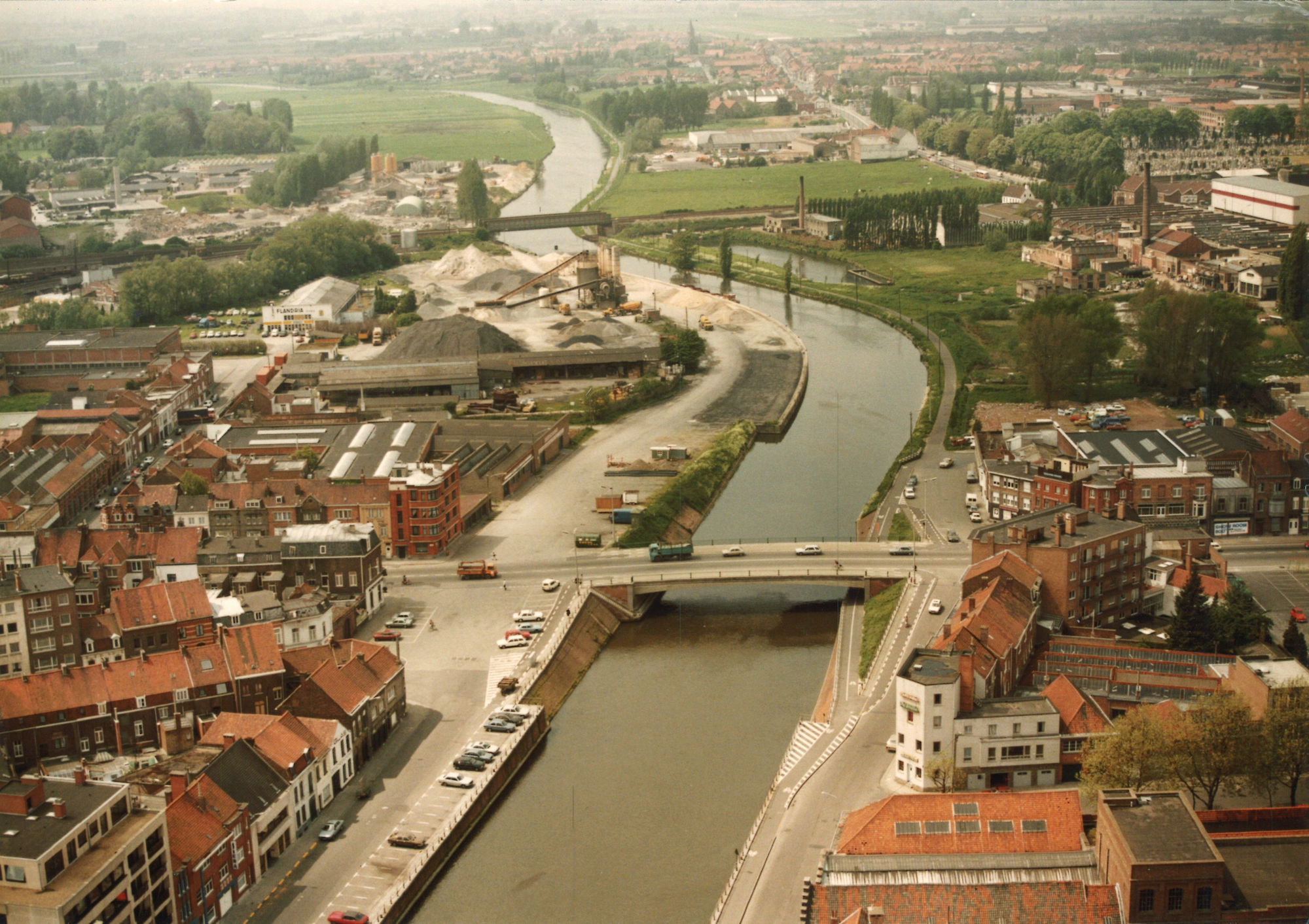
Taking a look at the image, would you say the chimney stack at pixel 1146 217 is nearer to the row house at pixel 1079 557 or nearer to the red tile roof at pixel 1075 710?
the row house at pixel 1079 557

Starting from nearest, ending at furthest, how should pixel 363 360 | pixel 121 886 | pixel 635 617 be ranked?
pixel 121 886
pixel 635 617
pixel 363 360

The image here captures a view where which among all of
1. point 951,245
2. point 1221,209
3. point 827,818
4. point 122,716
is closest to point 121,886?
point 122,716

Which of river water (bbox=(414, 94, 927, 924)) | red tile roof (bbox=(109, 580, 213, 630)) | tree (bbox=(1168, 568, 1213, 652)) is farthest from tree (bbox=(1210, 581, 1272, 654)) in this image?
red tile roof (bbox=(109, 580, 213, 630))

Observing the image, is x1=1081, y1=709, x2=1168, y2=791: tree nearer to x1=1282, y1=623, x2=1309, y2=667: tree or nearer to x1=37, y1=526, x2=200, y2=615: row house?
x1=1282, y1=623, x2=1309, y2=667: tree

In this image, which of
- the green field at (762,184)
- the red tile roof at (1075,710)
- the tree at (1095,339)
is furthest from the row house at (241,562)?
the green field at (762,184)

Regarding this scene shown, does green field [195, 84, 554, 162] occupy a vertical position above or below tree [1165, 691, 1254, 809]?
above

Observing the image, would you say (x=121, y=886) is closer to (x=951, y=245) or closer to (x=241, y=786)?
(x=241, y=786)
